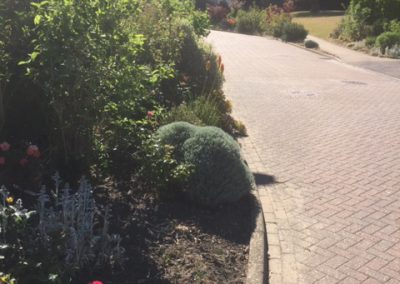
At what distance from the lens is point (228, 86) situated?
1356 centimetres

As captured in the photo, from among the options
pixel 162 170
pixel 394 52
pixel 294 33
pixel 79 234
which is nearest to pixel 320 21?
pixel 294 33

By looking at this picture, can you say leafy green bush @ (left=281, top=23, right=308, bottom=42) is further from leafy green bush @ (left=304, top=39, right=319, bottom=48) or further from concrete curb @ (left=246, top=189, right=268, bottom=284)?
concrete curb @ (left=246, top=189, right=268, bottom=284)

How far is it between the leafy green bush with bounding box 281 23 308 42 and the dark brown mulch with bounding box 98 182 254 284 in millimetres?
22565

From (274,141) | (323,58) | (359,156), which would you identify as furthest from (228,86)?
(323,58)

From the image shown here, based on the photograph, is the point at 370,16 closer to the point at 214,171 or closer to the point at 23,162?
the point at 214,171

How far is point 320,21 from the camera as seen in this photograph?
118ft

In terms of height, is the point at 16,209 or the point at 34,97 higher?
the point at 34,97

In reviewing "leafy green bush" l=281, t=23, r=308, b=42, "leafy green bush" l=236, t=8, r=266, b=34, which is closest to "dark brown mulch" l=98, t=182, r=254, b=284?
"leafy green bush" l=281, t=23, r=308, b=42

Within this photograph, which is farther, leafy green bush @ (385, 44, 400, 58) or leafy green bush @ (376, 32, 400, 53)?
leafy green bush @ (376, 32, 400, 53)

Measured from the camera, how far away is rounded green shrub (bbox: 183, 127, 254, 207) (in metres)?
5.10

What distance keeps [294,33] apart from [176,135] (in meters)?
22.5

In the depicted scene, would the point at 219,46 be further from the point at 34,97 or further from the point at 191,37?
the point at 34,97

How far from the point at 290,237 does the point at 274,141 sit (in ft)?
11.7

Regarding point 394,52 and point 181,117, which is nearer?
point 181,117
